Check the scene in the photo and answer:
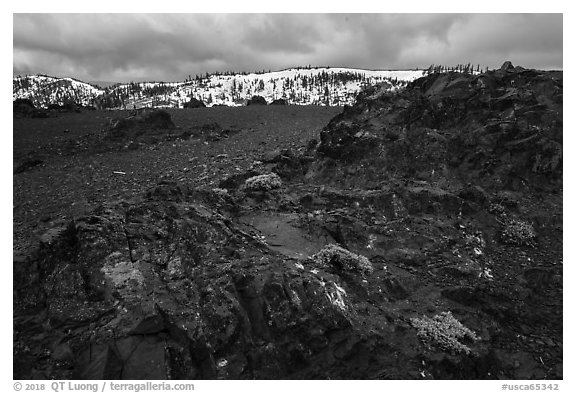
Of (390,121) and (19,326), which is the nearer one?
(19,326)

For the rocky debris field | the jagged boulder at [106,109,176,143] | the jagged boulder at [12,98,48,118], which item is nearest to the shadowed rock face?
the rocky debris field

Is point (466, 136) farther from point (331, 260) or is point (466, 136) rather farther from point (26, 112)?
point (26, 112)

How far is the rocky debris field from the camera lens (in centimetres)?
645

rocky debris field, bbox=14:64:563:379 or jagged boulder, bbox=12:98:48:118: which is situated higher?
jagged boulder, bbox=12:98:48:118

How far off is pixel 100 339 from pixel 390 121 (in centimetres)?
1529

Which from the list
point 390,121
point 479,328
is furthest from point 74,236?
point 390,121

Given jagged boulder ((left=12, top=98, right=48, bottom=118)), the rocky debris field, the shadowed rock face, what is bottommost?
the rocky debris field

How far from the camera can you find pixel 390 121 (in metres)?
16.8

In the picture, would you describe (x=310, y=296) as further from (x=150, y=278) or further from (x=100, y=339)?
(x=100, y=339)

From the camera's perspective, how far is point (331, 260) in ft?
29.0

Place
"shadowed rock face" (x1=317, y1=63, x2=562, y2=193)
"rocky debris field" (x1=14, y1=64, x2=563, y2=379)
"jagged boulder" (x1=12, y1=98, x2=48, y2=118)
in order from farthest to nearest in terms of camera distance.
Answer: "jagged boulder" (x1=12, y1=98, x2=48, y2=118) → "shadowed rock face" (x1=317, y1=63, x2=562, y2=193) → "rocky debris field" (x1=14, y1=64, x2=563, y2=379)

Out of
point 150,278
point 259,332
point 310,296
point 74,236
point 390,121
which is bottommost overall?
point 259,332

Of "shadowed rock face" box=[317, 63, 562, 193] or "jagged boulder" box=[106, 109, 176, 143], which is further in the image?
"jagged boulder" box=[106, 109, 176, 143]

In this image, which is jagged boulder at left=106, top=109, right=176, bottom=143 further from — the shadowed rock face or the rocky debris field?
the shadowed rock face
